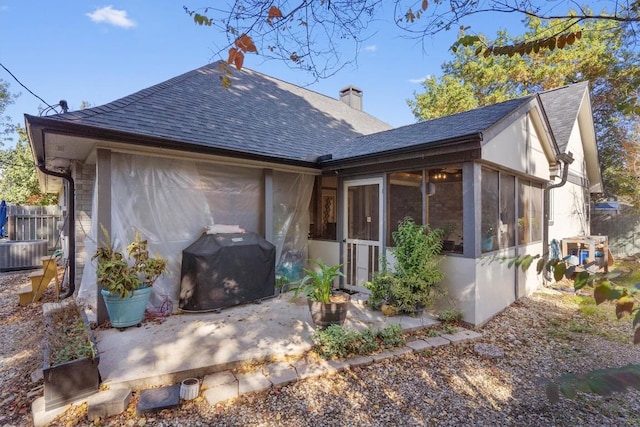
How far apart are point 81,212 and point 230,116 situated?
128 inches

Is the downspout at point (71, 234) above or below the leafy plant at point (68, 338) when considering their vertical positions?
above

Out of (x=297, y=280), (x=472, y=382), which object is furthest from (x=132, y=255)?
(x=472, y=382)

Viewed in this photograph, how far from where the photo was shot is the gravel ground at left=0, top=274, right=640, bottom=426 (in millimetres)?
2598

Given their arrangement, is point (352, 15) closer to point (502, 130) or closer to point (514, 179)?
point (502, 130)

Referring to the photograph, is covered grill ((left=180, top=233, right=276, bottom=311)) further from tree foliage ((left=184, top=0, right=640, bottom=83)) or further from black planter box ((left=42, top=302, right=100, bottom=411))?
tree foliage ((left=184, top=0, right=640, bottom=83))

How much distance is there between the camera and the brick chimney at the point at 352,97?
13914mm

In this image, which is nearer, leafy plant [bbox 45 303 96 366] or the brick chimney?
leafy plant [bbox 45 303 96 366]

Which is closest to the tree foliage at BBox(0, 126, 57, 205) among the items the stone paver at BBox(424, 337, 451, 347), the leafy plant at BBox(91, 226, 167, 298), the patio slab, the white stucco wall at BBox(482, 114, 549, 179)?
the leafy plant at BBox(91, 226, 167, 298)

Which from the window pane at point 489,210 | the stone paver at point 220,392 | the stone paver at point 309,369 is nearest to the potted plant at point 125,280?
the stone paver at point 220,392

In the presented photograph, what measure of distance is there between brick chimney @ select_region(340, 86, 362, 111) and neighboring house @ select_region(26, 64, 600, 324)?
6.90 m

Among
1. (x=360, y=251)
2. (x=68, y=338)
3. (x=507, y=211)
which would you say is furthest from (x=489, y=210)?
(x=68, y=338)

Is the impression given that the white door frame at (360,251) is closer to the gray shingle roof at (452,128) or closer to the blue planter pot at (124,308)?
the gray shingle roof at (452,128)

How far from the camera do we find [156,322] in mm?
4410

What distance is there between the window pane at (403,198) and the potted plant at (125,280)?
372cm
